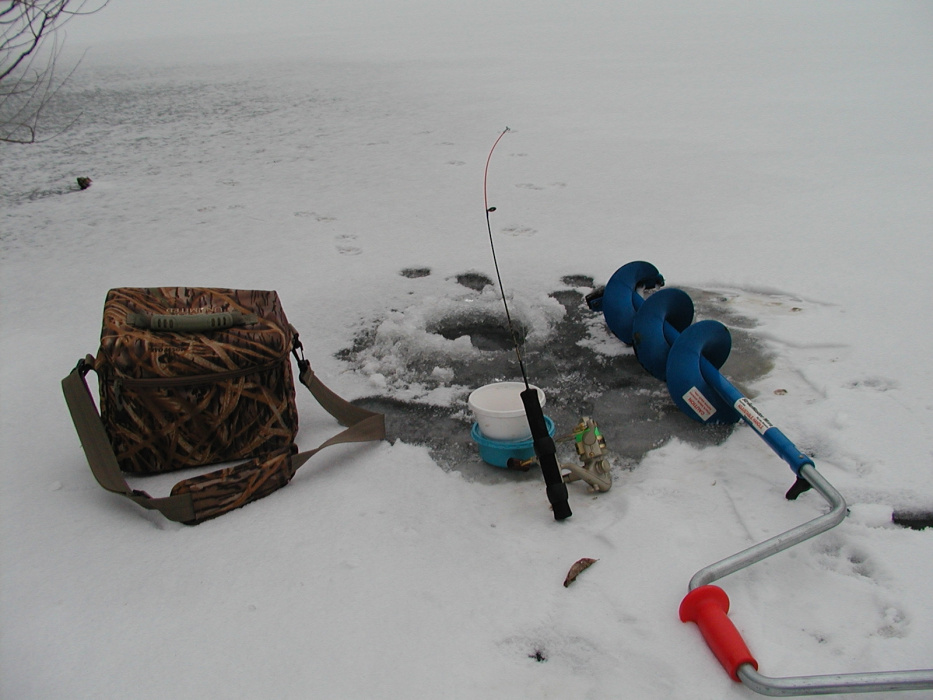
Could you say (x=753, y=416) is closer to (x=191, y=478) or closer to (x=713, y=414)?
(x=713, y=414)

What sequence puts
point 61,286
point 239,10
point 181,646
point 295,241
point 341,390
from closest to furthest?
point 181,646, point 341,390, point 61,286, point 295,241, point 239,10

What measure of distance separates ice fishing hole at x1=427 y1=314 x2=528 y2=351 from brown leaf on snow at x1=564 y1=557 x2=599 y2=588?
4.87 feet

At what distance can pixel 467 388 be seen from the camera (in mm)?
3057

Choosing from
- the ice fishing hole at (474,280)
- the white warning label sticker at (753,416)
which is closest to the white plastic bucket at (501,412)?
the white warning label sticker at (753,416)

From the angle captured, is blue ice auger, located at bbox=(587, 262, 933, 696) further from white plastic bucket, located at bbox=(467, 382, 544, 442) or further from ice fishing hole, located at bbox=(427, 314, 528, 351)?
white plastic bucket, located at bbox=(467, 382, 544, 442)

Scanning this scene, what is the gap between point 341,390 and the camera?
3.09 metres

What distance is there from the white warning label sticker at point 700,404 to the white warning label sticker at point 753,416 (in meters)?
0.15

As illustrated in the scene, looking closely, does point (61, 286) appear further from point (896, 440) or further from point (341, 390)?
point (896, 440)

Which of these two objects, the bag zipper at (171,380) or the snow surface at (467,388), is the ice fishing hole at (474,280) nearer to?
the snow surface at (467,388)

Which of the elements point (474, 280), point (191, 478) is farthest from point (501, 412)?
point (474, 280)

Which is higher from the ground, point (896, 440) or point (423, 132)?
point (423, 132)

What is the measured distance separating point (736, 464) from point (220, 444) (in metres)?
1.78

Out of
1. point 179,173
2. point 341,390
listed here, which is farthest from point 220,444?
point 179,173

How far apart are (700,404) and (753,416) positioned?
267 millimetres
